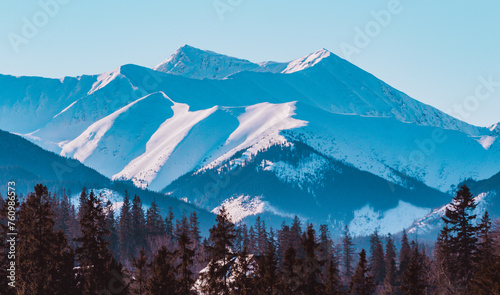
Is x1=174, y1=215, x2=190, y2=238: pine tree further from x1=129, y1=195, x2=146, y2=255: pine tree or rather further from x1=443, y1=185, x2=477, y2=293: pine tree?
x1=443, y1=185, x2=477, y2=293: pine tree

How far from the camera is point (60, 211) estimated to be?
167000 millimetres

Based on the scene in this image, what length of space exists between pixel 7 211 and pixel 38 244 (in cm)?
380

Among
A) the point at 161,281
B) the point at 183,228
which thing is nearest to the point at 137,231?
the point at 183,228

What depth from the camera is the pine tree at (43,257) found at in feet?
205

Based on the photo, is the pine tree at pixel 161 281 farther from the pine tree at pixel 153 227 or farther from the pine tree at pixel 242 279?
the pine tree at pixel 153 227

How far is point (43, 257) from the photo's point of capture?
208 feet

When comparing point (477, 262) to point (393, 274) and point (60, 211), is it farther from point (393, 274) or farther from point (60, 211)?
point (60, 211)

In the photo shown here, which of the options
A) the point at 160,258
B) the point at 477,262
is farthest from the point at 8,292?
the point at 477,262

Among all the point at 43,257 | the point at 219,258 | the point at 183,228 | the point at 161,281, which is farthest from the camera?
the point at 183,228

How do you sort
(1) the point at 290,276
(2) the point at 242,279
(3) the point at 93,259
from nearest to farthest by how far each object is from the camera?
(1) the point at 290,276, (2) the point at 242,279, (3) the point at 93,259

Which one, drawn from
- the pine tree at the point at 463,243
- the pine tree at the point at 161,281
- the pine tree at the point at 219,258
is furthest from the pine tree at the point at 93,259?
the pine tree at the point at 463,243

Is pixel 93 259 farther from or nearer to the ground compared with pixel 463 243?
nearer to the ground

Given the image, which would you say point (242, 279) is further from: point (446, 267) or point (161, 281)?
point (446, 267)

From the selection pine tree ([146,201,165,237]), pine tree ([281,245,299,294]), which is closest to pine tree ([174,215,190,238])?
pine tree ([146,201,165,237])
